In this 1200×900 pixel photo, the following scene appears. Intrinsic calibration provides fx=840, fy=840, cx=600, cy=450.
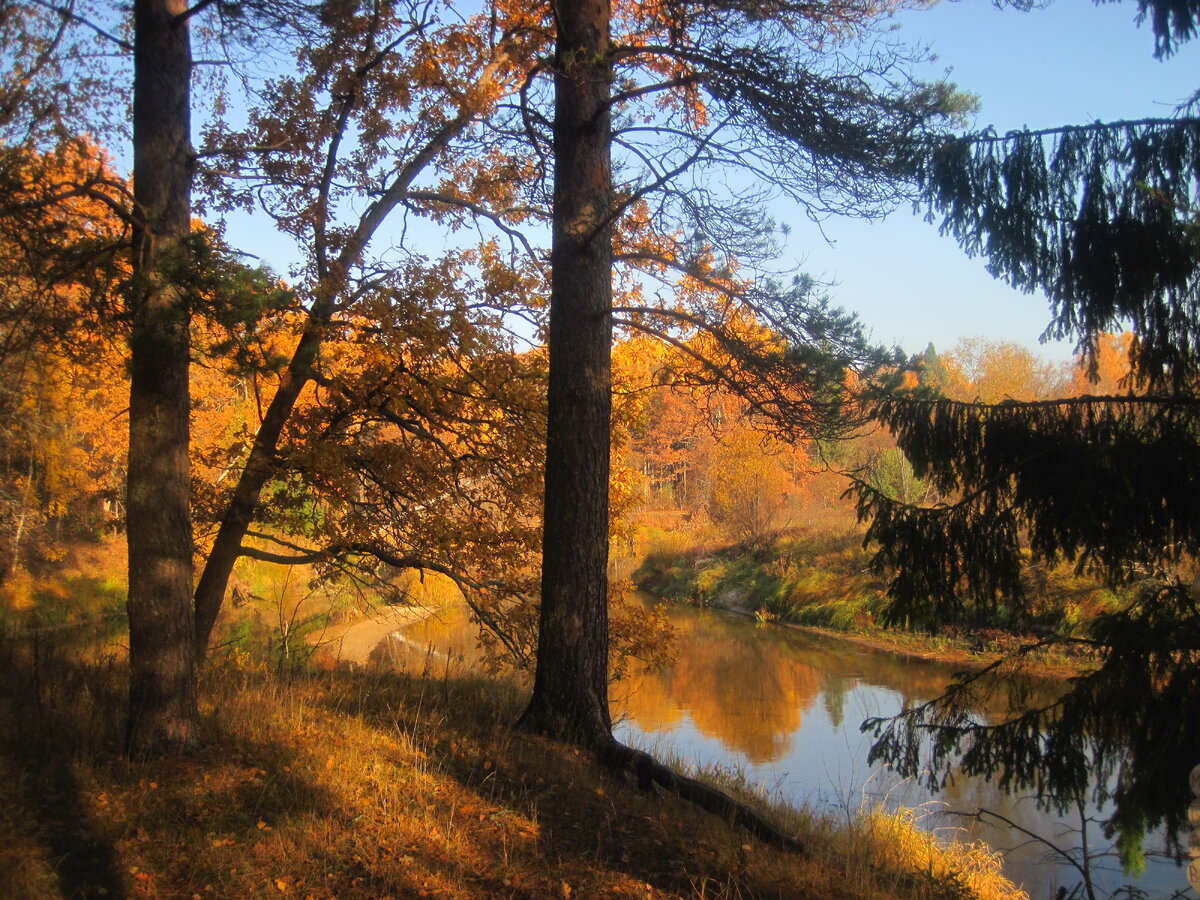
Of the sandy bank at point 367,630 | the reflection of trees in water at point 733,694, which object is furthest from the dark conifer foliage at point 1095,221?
the sandy bank at point 367,630

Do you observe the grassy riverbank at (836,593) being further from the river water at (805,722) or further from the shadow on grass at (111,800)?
the shadow on grass at (111,800)

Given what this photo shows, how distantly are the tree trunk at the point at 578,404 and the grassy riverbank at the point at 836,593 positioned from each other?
20.4 feet

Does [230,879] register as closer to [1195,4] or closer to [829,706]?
[1195,4]

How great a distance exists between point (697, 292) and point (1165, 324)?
164 inches

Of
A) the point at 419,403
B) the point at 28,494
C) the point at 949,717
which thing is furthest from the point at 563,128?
the point at 28,494

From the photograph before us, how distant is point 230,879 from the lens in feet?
12.0

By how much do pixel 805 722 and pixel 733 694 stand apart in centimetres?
205

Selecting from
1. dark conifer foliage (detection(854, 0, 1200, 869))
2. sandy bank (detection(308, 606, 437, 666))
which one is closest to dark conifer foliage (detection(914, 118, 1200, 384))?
dark conifer foliage (detection(854, 0, 1200, 869))

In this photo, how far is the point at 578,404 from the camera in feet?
20.9

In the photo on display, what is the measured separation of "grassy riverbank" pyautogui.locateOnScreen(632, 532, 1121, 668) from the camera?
15.6 meters

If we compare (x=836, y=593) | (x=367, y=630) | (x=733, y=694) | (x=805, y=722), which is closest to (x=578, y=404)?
(x=805, y=722)

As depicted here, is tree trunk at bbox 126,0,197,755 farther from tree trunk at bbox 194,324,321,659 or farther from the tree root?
the tree root

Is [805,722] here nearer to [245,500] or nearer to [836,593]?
[245,500]

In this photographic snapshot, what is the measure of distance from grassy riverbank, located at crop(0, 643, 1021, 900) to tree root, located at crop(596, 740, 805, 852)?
0.43 feet
